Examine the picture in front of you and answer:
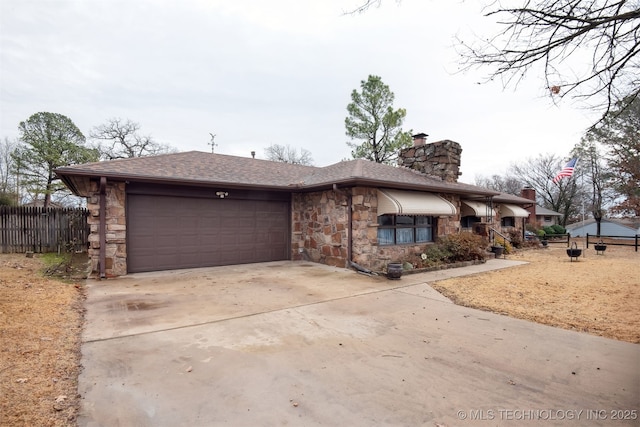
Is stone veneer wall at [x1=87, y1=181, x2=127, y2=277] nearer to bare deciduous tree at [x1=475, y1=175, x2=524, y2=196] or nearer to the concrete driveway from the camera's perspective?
the concrete driveway

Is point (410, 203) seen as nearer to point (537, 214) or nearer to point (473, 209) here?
point (473, 209)

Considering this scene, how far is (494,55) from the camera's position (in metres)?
3.58

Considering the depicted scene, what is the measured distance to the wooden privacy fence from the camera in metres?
11.8

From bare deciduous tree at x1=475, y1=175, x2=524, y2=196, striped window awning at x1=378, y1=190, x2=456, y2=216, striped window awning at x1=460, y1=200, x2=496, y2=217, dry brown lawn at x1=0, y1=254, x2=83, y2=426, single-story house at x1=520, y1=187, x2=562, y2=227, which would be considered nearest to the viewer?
dry brown lawn at x1=0, y1=254, x2=83, y2=426

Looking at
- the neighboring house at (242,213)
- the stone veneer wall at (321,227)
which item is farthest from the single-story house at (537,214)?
the stone veneer wall at (321,227)

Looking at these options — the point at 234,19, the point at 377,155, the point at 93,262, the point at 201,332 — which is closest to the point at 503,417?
the point at 201,332

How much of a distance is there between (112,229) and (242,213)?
3.73m

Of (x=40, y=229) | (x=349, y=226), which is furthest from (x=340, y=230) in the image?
(x=40, y=229)

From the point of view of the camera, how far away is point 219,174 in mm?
9938

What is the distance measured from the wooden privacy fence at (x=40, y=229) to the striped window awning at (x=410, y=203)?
11626mm

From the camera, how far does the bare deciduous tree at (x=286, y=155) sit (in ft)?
128

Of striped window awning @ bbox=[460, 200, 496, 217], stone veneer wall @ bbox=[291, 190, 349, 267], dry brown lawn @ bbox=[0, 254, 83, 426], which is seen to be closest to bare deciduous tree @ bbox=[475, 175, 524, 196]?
striped window awning @ bbox=[460, 200, 496, 217]

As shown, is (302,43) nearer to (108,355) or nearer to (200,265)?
(200,265)

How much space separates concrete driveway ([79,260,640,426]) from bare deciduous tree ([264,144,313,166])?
34.2 m
